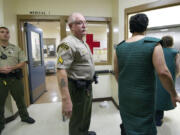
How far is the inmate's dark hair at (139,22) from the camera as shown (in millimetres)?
896

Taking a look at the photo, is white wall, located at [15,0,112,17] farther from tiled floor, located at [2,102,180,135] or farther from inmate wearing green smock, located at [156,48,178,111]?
tiled floor, located at [2,102,180,135]

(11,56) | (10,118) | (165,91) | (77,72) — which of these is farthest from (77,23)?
(10,118)

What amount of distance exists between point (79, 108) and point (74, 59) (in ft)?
1.81

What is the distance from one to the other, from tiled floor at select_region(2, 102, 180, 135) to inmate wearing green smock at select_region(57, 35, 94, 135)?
A: 1.91 ft

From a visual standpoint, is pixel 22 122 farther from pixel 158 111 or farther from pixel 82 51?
pixel 158 111

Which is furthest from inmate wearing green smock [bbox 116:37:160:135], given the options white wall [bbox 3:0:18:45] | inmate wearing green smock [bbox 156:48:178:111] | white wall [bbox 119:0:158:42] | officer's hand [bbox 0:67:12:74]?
white wall [bbox 3:0:18:45]

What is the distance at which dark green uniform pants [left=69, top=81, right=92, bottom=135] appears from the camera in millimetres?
1226

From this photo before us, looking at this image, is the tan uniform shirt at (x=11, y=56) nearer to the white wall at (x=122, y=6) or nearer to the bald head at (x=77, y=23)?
the bald head at (x=77, y=23)

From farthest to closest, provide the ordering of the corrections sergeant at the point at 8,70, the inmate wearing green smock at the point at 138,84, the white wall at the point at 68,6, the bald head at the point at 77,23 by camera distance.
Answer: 1. the white wall at the point at 68,6
2. the corrections sergeant at the point at 8,70
3. the bald head at the point at 77,23
4. the inmate wearing green smock at the point at 138,84

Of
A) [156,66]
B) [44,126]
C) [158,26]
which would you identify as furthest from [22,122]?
[158,26]

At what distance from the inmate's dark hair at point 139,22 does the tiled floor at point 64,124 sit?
1.51m

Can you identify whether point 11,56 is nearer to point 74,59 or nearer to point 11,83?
point 11,83

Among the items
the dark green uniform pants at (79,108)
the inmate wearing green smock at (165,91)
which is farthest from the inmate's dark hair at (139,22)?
the inmate wearing green smock at (165,91)

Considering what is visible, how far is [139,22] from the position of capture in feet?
2.96
